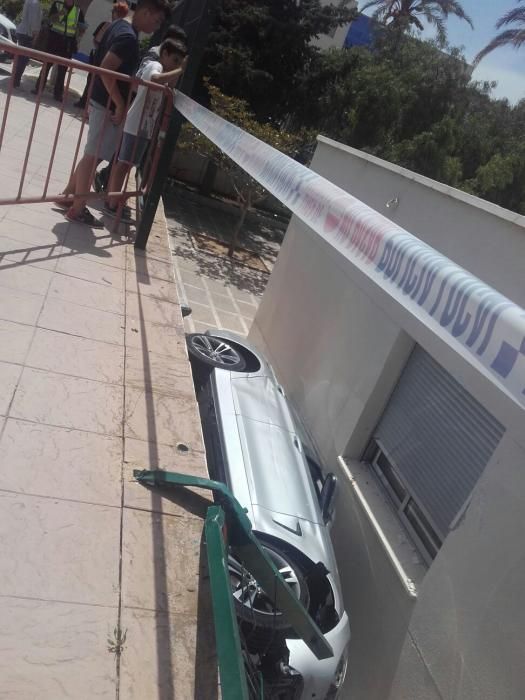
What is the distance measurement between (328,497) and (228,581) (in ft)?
10.8

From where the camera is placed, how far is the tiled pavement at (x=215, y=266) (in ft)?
41.9

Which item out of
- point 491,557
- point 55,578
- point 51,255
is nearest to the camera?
point 55,578

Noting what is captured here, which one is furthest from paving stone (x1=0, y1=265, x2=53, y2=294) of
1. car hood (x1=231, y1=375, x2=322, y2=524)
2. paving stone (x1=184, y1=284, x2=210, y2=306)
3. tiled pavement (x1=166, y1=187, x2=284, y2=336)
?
paving stone (x1=184, y1=284, x2=210, y2=306)

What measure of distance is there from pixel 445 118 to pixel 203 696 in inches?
683

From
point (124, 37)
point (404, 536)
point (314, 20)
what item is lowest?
point (404, 536)

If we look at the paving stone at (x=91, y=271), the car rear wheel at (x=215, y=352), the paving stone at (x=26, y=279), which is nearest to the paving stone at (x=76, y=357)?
the paving stone at (x=26, y=279)

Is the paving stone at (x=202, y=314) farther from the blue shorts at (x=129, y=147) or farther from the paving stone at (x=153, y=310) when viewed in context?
the paving stone at (x=153, y=310)

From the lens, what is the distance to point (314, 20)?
17.8 meters

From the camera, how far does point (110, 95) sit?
220 inches

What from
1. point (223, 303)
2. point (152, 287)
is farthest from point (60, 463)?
point (223, 303)

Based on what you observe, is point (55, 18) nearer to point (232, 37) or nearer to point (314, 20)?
point (232, 37)

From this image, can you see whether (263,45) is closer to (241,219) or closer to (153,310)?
(241,219)

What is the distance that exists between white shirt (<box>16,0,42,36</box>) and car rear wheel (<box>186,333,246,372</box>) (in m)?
8.93

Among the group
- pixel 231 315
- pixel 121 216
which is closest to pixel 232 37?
pixel 231 315
